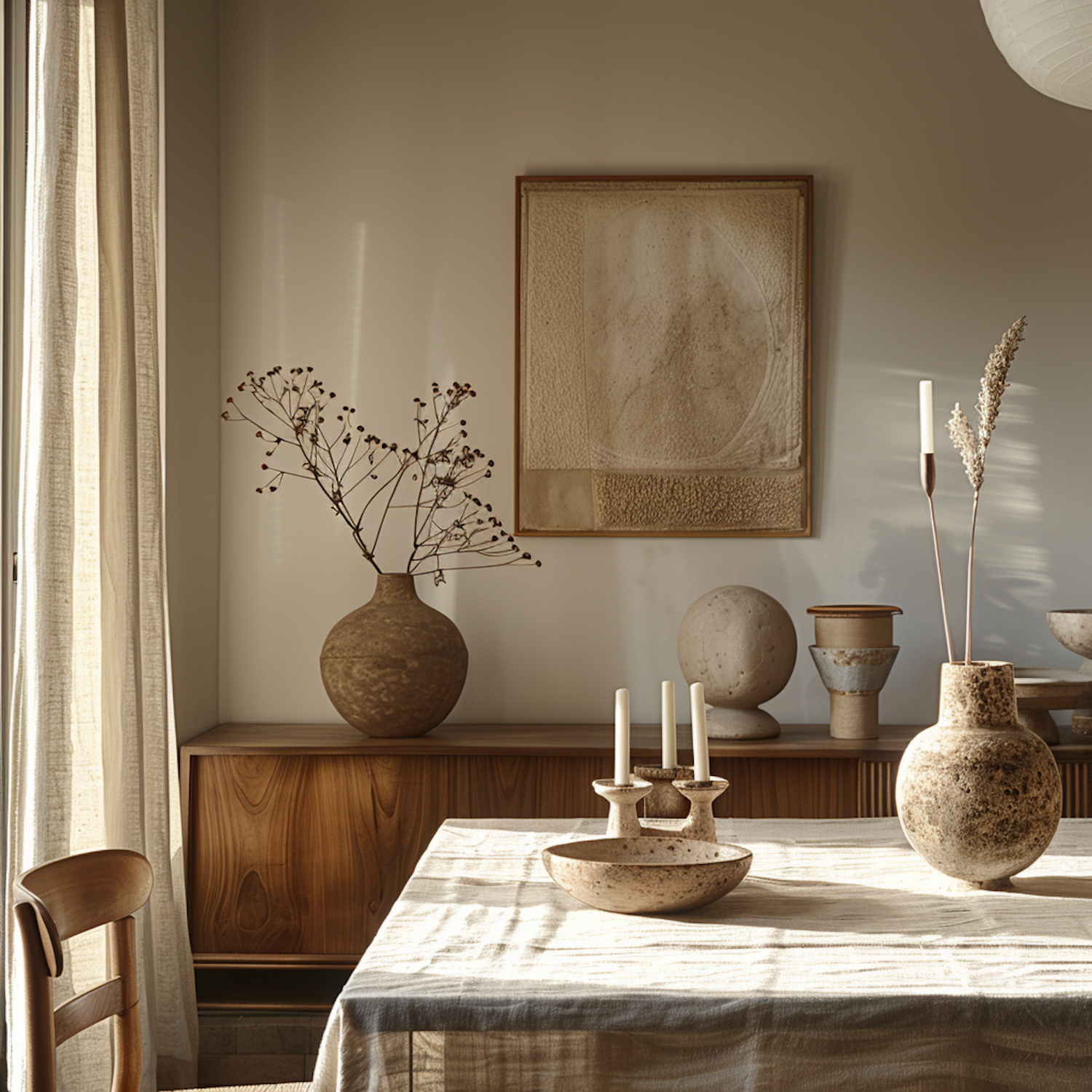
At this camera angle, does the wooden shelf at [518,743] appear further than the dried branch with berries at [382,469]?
No

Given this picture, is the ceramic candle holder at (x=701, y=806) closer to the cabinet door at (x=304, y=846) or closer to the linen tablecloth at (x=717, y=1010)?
the linen tablecloth at (x=717, y=1010)

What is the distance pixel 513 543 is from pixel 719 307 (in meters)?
0.85

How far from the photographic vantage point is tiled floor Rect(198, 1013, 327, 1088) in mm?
2650

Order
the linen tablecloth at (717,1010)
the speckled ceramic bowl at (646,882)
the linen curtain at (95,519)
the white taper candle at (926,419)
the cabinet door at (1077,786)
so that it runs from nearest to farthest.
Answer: the linen tablecloth at (717,1010), the speckled ceramic bowl at (646,882), the white taper candle at (926,419), the linen curtain at (95,519), the cabinet door at (1077,786)

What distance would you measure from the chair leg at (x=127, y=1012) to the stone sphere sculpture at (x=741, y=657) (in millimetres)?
1513

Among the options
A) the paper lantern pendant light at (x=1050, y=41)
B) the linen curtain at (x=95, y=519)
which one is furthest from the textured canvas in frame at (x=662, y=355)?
the paper lantern pendant light at (x=1050, y=41)

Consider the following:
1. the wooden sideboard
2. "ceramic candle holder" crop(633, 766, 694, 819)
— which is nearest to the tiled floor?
the wooden sideboard

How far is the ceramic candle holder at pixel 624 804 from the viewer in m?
1.55

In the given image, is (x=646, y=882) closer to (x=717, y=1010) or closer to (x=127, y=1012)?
(x=717, y=1010)

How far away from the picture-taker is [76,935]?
1.42m

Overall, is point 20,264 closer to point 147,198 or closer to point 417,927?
point 147,198

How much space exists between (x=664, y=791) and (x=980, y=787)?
0.89 m

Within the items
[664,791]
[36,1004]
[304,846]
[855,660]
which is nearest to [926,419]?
[664,791]

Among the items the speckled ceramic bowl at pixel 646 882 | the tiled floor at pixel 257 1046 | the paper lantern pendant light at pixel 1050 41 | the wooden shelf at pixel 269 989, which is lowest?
the tiled floor at pixel 257 1046
